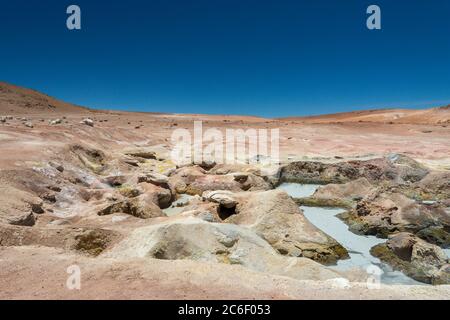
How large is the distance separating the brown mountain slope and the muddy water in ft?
153

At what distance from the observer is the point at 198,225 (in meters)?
8.20

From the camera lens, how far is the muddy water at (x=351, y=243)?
29.9ft

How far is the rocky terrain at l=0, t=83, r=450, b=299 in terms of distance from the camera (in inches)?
223

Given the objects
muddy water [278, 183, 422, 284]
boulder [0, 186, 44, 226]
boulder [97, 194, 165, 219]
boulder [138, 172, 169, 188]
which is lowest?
muddy water [278, 183, 422, 284]

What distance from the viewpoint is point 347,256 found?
10219mm

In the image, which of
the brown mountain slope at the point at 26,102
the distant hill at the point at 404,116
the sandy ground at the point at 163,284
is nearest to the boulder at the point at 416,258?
the sandy ground at the point at 163,284

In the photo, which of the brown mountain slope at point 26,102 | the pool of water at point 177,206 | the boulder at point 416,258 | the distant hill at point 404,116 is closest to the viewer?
the boulder at point 416,258

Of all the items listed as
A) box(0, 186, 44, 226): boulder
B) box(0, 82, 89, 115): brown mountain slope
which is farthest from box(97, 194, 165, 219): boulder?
box(0, 82, 89, 115): brown mountain slope

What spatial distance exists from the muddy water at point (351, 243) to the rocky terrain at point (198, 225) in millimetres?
249

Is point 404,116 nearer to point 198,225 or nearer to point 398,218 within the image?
point 398,218

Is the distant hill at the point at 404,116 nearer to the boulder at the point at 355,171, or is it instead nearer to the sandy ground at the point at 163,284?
the boulder at the point at 355,171

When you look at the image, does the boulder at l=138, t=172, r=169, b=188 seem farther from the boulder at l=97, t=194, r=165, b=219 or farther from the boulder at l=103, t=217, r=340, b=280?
the boulder at l=103, t=217, r=340, b=280

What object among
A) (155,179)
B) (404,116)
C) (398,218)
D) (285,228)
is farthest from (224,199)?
(404,116)

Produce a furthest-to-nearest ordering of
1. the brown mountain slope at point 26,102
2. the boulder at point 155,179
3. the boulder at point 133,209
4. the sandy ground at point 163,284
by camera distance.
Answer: the brown mountain slope at point 26,102 < the boulder at point 155,179 < the boulder at point 133,209 < the sandy ground at point 163,284
